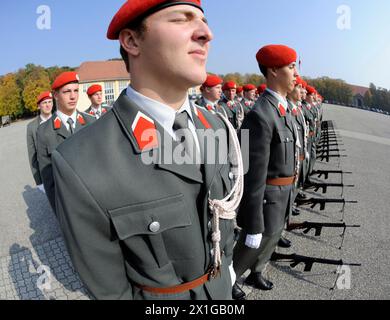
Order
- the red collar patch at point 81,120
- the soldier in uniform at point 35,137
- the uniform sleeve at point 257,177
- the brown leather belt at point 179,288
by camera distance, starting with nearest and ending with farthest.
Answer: the brown leather belt at point 179,288
the uniform sleeve at point 257,177
the red collar patch at point 81,120
the soldier in uniform at point 35,137

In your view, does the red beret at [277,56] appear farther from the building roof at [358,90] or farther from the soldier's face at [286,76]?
the building roof at [358,90]

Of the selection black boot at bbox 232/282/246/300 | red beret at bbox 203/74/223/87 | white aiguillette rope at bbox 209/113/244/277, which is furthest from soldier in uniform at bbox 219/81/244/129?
white aiguillette rope at bbox 209/113/244/277

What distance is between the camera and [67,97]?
4.25m

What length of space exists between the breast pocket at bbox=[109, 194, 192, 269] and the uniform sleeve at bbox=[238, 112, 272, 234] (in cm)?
157

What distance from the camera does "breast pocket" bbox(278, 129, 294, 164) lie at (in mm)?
3023

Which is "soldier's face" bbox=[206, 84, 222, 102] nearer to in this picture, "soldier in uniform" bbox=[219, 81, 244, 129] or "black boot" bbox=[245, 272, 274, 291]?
"soldier in uniform" bbox=[219, 81, 244, 129]

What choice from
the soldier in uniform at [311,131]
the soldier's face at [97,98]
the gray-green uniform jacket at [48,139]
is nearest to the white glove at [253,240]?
the gray-green uniform jacket at [48,139]

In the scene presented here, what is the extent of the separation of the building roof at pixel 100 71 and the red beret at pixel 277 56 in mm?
62127

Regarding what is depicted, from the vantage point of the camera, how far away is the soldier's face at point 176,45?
49.3 inches

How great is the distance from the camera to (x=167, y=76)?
1311 mm

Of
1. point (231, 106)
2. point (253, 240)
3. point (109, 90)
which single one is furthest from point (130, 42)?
point (109, 90)

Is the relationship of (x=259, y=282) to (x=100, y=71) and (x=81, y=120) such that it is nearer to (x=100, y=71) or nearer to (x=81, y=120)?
(x=81, y=120)

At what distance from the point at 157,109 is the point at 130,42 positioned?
329 millimetres

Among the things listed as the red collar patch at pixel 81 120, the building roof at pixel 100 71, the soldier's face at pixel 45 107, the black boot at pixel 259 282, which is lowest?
the building roof at pixel 100 71
